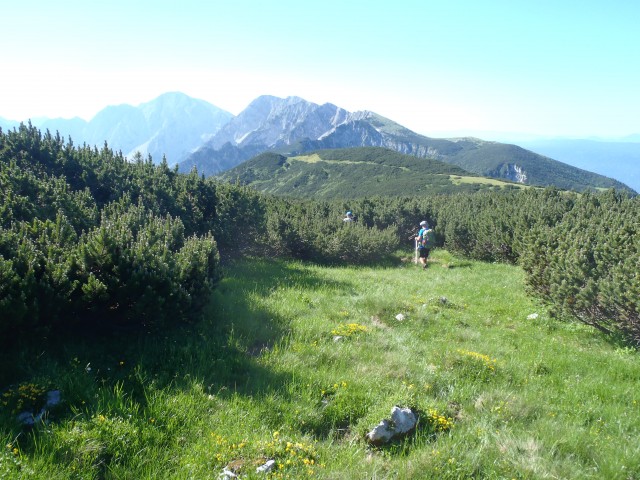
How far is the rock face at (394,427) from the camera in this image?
4.41 m

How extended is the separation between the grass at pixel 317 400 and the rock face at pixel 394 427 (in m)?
0.14

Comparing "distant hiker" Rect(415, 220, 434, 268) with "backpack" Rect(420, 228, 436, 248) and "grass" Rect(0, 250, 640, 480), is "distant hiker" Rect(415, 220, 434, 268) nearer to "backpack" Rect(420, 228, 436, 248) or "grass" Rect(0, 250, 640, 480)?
"backpack" Rect(420, 228, 436, 248)

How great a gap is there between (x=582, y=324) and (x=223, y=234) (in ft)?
39.4

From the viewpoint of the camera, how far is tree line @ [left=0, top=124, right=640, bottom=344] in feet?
18.6

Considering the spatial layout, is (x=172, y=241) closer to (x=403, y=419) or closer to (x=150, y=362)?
(x=150, y=362)

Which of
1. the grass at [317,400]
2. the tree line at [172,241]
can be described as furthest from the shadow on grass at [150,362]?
the tree line at [172,241]

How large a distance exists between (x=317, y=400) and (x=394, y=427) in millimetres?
1057

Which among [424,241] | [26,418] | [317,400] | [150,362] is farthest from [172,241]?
[424,241]

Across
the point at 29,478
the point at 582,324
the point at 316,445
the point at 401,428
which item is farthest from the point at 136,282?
the point at 582,324

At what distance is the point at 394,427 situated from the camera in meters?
4.54

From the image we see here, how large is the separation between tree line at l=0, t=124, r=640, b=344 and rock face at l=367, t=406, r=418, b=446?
3.74 metres

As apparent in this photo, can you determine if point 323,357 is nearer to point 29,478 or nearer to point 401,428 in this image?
point 401,428

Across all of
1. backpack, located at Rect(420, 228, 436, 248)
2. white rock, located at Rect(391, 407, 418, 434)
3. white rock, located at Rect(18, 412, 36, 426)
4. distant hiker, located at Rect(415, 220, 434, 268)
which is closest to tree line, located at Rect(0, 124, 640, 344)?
white rock, located at Rect(18, 412, 36, 426)

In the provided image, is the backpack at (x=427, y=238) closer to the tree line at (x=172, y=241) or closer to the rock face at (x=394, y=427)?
the tree line at (x=172, y=241)
